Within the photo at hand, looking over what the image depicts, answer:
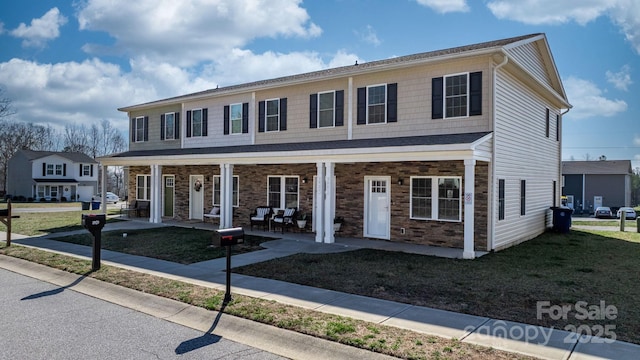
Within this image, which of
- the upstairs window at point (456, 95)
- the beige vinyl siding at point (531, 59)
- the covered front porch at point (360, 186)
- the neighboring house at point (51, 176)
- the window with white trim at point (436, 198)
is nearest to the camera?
the covered front porch at point (360, 186)

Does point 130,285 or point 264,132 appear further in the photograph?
point 264,132

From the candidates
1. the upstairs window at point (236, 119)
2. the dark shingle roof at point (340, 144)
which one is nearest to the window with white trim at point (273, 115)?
the dark shingle roof at point (340, 144)

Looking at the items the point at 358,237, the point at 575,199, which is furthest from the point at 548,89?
the point at 575,199

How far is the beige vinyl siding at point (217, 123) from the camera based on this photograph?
1689 centimetres

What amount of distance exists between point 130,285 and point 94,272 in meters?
1.63

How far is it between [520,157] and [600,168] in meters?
33.1

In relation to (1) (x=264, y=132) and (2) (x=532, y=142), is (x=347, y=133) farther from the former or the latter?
(2) (x=532, y=142)

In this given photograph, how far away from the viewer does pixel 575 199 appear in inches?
1578

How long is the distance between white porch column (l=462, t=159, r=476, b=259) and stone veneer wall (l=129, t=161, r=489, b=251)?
1367mm

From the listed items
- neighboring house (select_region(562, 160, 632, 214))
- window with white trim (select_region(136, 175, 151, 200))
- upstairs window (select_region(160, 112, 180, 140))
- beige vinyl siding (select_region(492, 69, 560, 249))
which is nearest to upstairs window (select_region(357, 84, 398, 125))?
beige vinyl siding (select_region(492, 69, 560, 249))

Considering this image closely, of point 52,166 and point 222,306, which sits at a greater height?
point 52,166

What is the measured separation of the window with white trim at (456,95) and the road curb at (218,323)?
8.76 metres

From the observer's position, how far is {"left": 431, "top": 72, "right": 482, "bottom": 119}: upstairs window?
38.4 feet

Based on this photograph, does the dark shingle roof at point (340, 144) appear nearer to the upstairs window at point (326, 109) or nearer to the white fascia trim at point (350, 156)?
the white fascia trim at point (350, 156)
